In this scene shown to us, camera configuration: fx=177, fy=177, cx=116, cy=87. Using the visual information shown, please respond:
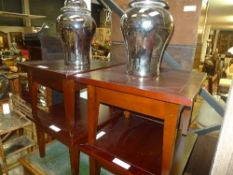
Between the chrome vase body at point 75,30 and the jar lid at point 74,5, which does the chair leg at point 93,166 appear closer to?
the chrome vase body at point 75,30

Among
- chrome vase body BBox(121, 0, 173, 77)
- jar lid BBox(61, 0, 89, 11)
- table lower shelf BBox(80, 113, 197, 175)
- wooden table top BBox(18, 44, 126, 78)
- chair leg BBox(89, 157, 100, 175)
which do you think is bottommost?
chair leg BBox(89, 157, 100, 175)

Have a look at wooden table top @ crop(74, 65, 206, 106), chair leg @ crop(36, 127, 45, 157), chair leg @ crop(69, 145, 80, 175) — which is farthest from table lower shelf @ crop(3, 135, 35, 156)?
wooden table top @ crop(74, 65, 206, 106)

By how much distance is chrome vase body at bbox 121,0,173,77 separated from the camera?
0.61 meters

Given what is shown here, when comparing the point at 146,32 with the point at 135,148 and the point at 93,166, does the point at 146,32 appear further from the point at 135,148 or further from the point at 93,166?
the point at 93,166

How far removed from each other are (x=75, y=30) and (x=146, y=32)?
0.36m

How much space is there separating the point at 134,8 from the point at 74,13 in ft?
1.03

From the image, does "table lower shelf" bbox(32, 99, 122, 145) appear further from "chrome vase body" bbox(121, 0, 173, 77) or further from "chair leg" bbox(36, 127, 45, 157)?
"chrome vase body" bbox(121, 0, 173, 77)

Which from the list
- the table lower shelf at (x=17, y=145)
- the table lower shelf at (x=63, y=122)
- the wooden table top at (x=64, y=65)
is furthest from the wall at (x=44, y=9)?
the table lower shelf at (x=63, y=122)

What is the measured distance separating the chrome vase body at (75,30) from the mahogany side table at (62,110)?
0.07 meters

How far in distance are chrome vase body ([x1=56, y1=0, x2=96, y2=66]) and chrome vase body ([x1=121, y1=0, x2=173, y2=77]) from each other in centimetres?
24

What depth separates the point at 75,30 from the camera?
0.81 m

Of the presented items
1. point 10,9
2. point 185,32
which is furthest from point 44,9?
point 185,32

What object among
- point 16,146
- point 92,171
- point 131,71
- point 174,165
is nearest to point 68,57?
point 131,71

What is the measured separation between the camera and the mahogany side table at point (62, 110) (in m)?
0.76
